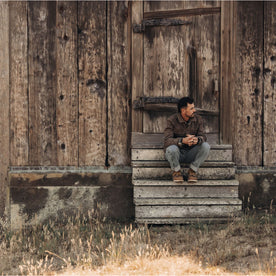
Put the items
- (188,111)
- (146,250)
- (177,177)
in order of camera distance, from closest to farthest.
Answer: (146,250), (177,177), (188,111)

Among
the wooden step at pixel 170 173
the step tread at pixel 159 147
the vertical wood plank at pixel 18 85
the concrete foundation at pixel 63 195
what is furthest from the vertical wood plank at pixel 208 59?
the vertical wood plank at pixel 18 85

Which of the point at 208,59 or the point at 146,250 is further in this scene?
the point at 208,59

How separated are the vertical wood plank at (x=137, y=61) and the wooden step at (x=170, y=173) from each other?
0.64 m

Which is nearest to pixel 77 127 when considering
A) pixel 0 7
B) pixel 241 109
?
pixel 0 7

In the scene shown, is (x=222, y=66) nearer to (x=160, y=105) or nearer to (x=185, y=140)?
(x=160, y=105)

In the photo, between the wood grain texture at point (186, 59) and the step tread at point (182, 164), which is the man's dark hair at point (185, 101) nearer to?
the wood grain texture at point (186, 59)

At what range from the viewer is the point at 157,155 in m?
4.27

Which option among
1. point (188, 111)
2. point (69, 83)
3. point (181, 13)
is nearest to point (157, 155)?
point (188, 111)

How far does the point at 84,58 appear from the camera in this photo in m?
4.53

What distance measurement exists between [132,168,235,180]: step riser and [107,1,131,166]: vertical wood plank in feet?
1.41

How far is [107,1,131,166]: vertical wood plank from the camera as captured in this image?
452 cm

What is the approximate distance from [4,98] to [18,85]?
259 millimetres

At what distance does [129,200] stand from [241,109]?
1.98m

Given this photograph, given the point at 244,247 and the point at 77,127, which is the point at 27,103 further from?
the point at 244,247
